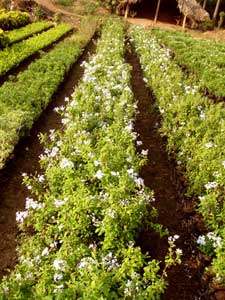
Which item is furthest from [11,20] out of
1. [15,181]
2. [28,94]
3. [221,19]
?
[221,19]

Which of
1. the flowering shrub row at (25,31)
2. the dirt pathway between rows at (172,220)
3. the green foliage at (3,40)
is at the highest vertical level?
the green foliage at (3,40)

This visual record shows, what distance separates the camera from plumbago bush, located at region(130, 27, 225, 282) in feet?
21.7

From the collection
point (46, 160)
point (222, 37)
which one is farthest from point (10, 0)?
point (46, 160)

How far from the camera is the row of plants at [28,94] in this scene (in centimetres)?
949

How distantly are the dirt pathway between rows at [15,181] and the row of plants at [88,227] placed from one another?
1.29 feet

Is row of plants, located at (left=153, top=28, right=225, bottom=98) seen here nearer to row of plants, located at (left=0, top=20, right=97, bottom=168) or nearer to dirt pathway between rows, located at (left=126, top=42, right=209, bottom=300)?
dirt pathway between rows, located at (left=126, top=42, right=209, bottom=300)

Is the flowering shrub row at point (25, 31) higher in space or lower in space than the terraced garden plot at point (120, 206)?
lower

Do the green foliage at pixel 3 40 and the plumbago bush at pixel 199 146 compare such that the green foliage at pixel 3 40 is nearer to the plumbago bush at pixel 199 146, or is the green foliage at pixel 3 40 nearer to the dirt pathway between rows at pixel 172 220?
the plumbago bush at pixel 199 146

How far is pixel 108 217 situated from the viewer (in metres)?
5.46

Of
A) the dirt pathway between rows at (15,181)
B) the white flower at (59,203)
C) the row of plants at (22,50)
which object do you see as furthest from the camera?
the row of plants at (22,50)

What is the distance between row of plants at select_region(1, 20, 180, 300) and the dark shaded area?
33.5m

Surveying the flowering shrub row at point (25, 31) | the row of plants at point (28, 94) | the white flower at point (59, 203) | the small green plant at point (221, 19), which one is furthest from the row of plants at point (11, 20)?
the white flower at point (59, 203)

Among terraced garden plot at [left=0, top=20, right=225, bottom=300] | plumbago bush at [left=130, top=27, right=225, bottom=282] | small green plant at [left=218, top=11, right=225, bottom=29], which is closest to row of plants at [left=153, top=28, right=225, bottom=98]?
plumbago bush at [left=130, top=27, right=225, bottom=282]

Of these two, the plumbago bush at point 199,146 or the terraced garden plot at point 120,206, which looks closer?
the terraced garden plot at point 120,206
